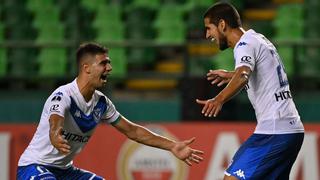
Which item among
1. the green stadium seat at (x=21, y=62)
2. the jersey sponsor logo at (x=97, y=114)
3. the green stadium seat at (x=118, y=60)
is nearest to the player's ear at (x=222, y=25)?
the jersey sponsor logo at (x=97, y=114)

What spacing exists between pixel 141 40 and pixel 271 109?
20.5 feet

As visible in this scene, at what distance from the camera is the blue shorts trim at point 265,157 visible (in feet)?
21.7

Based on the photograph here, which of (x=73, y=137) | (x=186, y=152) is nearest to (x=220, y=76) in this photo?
(x=186, y=152)

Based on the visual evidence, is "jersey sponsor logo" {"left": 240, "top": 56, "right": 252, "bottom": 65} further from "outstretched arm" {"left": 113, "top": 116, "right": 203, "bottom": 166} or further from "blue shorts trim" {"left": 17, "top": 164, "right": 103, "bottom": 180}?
"blue shorts trim" {"left": 17, "top": 164, "right": 103, "bottom": 180}

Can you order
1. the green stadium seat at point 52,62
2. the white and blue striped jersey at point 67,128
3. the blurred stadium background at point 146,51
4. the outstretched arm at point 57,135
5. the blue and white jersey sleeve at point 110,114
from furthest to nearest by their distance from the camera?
the green stadium seat at point 52,62, the blurred stadium background at point 146,51, the blue and white jersey sleeve at point 110,114, the white and blue striped jersey at point 67,128, the outstretched arm at point 57,135

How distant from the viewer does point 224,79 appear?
6371mm

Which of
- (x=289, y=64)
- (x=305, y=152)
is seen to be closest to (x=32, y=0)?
(x=289, y=64)

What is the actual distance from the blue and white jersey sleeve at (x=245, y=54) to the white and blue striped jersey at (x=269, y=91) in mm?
44

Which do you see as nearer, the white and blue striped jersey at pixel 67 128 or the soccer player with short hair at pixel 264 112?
the soccer player with short hair at pixel 264 112

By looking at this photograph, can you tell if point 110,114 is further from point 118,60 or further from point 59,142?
point 118,60

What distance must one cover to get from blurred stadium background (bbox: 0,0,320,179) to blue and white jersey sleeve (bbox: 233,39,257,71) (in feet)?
13.6

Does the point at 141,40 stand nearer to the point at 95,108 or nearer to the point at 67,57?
the point at 67,57

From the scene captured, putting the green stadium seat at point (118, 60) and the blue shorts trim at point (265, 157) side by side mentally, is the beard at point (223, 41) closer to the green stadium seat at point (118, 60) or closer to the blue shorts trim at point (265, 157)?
the blue shorts trim at point (265, 157)

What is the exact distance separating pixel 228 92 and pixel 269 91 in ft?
1.72
